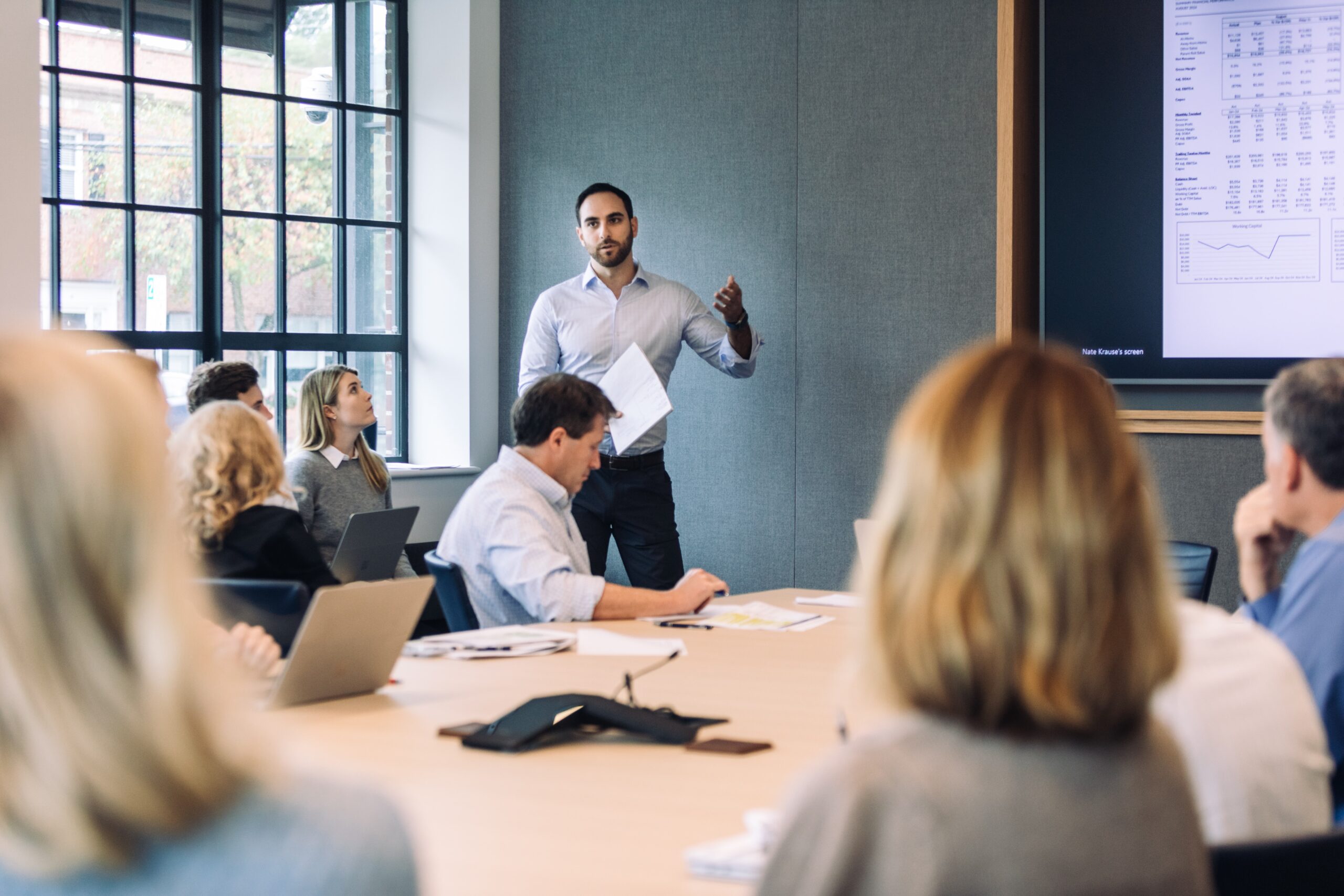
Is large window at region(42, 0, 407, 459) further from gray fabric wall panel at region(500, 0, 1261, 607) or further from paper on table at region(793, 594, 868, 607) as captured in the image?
paper on table at region(793, 594, 868, 607)

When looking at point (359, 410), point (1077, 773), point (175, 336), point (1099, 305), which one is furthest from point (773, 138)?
point (1077, 773)

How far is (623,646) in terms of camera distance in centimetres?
297

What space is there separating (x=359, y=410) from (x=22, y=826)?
162 inches

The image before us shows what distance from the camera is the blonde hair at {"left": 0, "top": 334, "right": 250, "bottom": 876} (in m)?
0.79

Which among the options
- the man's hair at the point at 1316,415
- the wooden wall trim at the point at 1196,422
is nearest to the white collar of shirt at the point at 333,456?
the wooden wall trim at the point at 1196,422

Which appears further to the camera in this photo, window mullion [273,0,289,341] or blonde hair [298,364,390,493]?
window mullion [273,0,289,341]

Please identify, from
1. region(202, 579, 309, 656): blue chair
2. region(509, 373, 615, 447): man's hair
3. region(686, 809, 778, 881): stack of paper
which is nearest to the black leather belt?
region(509, 373, 615, 447): man's hair

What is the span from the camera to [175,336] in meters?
5.89

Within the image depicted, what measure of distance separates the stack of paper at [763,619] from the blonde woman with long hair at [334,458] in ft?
5.23

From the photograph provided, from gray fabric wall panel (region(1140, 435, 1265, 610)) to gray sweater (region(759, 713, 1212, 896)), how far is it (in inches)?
154

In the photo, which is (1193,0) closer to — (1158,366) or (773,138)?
(1158,366)

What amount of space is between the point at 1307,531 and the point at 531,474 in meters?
1.85

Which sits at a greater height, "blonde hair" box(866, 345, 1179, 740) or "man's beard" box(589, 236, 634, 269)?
"man's beard" box(589, 236, 634, 269)

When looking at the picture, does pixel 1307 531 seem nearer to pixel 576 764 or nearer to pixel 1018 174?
pixel 576 764
